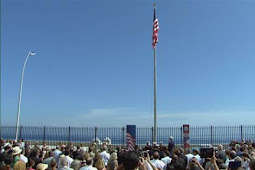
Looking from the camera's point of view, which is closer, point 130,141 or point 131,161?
point 131,161

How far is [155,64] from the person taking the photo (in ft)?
65.5

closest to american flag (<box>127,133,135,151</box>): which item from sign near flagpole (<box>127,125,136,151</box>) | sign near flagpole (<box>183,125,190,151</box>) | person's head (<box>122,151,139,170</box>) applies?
sign near flagpole (<box>127,125,136,151</box>)

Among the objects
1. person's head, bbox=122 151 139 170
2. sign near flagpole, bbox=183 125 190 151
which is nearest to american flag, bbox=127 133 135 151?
sign near flagpole, bbox=183 125 190 151

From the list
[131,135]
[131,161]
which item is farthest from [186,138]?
[131,161]

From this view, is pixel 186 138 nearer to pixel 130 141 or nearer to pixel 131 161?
pixel 130 141

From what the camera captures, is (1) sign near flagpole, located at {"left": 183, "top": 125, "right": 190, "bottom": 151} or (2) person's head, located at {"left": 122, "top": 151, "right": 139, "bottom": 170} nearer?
(2) person's head, located at {"left": 122, "top": 151, "right": 139, "bottom": 170}

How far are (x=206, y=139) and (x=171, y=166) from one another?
13.5m

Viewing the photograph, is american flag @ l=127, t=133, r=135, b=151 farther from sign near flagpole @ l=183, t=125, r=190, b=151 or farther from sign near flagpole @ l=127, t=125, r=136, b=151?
sign near flagpole @ l=183, t=125, r=190, b=151

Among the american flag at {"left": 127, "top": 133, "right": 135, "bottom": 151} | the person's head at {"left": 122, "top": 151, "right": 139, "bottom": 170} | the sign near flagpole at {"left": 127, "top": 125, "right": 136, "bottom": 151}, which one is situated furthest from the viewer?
the sign near flagpole at {"left": 127, "top": 125, "right": 136, "bottom": 151}

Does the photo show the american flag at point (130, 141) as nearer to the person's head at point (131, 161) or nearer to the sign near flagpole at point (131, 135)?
the sign near flagpole at point (131, 135)

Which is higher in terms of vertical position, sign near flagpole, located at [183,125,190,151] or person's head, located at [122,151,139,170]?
person's head, located at [122,151,139,170]

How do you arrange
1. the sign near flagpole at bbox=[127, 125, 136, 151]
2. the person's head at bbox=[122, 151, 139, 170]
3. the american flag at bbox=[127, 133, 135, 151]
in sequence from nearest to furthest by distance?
→ 1. the person's head at bbox=[122, 151, 139, 170]
2. the american flag at bbox=[127, 133, 135, 151]
3. the sign near flagpole at bbox=[127, 125, 136, 151]

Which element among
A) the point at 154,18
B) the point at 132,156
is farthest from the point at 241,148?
the point at 154,18

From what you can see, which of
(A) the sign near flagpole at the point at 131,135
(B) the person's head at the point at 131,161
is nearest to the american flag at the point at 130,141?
(A) the sign near flagpole at the point at 131,135
